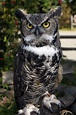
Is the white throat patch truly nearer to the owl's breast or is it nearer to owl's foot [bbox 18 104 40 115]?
the owl's breast

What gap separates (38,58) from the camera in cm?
338

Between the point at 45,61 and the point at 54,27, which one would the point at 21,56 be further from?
the point at 54,27

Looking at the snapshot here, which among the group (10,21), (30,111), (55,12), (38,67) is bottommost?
(30,111)

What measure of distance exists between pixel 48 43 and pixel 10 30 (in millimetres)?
4920

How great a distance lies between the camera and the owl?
3227 mm

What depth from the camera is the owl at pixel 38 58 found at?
3.23 metres

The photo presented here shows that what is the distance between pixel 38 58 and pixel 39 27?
0.36 metres

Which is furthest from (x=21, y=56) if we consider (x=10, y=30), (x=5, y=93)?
(x=10, y=30)

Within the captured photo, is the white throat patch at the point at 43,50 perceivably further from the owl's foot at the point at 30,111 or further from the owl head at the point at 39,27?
the owl's foot at the point at 30,111

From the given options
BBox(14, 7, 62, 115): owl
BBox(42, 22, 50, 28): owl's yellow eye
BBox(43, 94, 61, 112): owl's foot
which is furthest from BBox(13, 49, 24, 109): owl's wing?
BBox(42, 22, 50, 28): owl's yellow eye

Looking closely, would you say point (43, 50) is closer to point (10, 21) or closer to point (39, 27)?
point (39, 27)

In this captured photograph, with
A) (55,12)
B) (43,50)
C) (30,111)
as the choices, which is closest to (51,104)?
(30,111)

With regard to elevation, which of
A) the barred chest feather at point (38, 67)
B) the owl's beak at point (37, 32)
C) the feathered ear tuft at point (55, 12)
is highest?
the feathered ear tuft at point (55, 12)

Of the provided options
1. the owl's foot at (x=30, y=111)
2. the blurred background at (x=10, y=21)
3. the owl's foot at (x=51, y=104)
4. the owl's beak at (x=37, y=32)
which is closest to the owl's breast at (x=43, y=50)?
the owl's beak at (x=37, y=32)
